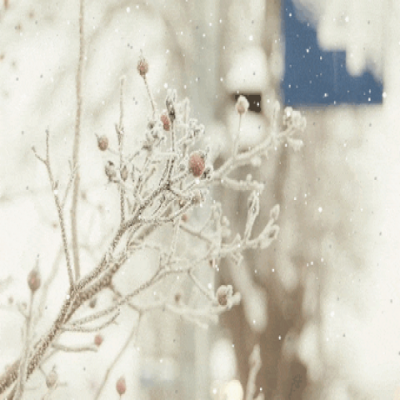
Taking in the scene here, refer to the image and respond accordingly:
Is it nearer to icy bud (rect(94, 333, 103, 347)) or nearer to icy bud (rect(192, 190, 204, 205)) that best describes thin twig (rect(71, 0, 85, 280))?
icy bud (rect(94, 333, 103, 347))

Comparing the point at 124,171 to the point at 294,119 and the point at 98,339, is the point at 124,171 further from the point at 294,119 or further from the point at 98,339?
the point at 294,119

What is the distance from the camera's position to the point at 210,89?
0.93 metres

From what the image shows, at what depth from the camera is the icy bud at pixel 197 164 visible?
379 millimetres

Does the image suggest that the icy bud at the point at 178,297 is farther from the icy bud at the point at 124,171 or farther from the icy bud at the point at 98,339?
the icy bud at the point at 124,171

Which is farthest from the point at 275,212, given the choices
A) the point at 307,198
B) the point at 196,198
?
the point at 196,198

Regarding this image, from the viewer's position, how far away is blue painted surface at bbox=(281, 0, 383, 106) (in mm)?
951

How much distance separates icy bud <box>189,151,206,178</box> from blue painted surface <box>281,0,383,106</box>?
0.60 m

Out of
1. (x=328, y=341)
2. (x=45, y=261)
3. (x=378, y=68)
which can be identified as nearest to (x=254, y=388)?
(x=328, y=341)

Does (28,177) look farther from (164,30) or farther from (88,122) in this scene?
A: (164,30)

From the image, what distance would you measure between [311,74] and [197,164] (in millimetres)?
631

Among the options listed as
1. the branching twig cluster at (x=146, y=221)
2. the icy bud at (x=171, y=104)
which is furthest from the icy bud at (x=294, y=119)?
the icy bud at (x=171, y=104)

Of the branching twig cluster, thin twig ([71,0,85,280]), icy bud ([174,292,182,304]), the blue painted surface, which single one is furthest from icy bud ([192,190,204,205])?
the blue painted surface

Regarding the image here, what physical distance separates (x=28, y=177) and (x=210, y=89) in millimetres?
346

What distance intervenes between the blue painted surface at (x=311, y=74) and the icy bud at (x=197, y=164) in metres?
0.60
